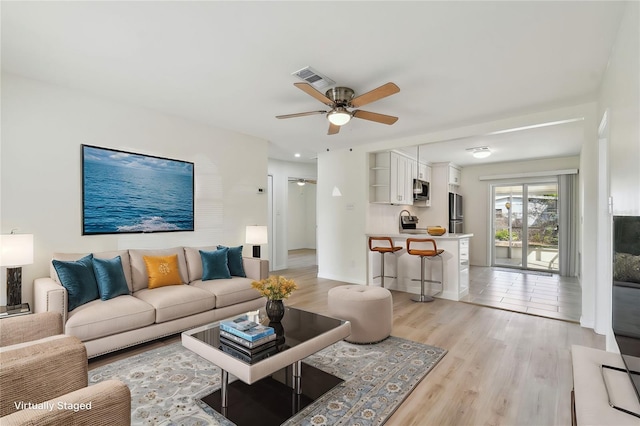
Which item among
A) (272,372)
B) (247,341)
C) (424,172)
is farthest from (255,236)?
(424,172)

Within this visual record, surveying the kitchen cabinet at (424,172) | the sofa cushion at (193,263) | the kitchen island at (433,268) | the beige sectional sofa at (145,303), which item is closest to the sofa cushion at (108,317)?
the beige sectional sofa at (145,303)

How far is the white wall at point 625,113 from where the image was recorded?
175 centimetres

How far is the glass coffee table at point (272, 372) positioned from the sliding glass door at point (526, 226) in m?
6.81

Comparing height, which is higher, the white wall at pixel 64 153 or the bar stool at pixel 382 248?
the white wall at pixel 64 153

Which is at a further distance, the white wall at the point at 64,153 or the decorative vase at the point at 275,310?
the white wall at the point at 64,153

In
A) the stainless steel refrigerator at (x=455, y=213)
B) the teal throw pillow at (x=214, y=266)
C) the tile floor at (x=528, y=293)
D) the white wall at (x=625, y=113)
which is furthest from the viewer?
the stainless steel refrigerator at (x=455, y=213)

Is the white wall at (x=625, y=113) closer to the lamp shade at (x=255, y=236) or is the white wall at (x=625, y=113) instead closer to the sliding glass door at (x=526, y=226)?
the lamp shade at (x=255, y=236)

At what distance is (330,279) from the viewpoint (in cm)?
618

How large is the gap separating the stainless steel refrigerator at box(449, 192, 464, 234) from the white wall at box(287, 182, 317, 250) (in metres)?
4.90

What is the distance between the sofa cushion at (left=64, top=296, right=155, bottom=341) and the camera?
2535mm

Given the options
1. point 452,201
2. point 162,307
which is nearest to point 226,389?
point 162,307

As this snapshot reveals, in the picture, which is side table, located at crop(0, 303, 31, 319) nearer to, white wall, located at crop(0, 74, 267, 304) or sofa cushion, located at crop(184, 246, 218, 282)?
white wall, located at crop(0, 74, 267, 304)

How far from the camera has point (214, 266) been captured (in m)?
3.87

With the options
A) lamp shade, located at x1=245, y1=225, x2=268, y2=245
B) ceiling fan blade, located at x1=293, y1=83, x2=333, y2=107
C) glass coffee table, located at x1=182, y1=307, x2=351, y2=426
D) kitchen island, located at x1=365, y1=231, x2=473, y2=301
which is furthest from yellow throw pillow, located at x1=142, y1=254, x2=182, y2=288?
kitchen island, located at x1=365, y1=231, x2=473, y2=301
